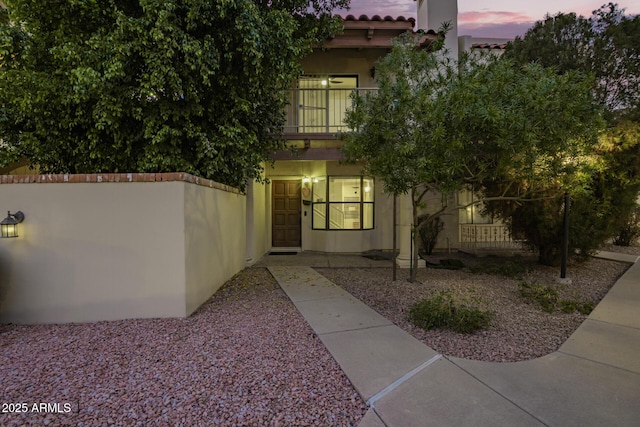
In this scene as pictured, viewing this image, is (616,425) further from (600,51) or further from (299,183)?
(299,183)

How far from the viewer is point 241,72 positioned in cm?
522

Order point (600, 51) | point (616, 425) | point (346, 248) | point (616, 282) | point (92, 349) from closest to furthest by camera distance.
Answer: point (616, 425), point (92, 349), point (616, 282), point (600, 51), point (346, 248)

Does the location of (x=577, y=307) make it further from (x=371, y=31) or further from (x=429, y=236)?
(x=371, y=31)

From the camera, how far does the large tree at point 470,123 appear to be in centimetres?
416

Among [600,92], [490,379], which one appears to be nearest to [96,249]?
[490,379]

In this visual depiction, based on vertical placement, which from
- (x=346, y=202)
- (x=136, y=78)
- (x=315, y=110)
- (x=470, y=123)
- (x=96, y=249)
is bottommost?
(x=96, y=249)

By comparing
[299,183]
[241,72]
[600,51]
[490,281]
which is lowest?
[490,281]

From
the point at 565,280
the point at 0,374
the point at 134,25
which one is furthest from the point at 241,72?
the point at 565,280

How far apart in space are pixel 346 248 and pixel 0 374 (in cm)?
769

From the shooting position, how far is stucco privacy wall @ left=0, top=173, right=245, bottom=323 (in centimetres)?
402

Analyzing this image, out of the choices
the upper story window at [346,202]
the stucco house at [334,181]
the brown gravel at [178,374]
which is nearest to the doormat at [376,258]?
the stucco house at [334,181]

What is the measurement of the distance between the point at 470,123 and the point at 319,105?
555cm

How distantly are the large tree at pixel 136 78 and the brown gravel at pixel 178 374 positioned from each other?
2.42 meters

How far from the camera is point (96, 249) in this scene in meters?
4.09
